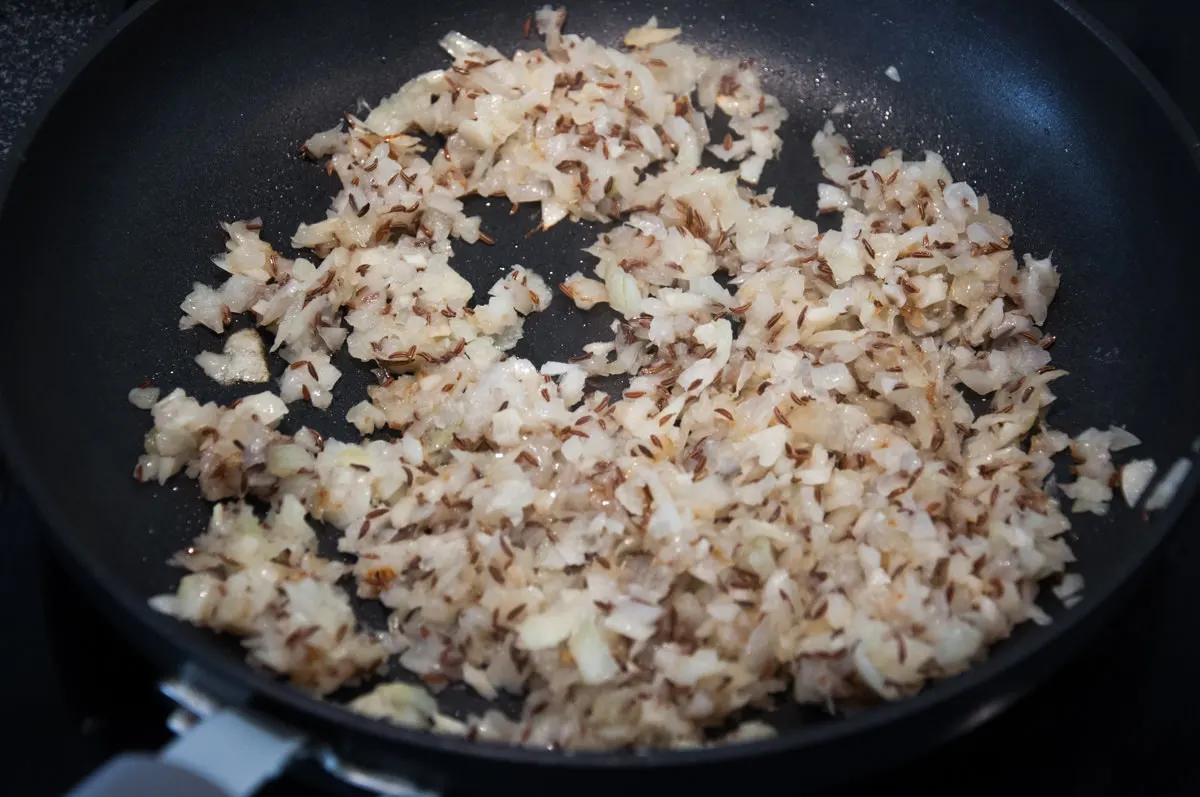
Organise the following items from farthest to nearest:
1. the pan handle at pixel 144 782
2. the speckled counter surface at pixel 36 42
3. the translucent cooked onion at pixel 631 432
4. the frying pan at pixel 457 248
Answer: the speckled counter surface at pixel 36 42, the translucent cooked onion at pixel 631 432, the frying pan at pixel 457 248, the pan handle at pixel 144 782

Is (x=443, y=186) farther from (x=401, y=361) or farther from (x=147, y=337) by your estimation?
(x=147, y=337)

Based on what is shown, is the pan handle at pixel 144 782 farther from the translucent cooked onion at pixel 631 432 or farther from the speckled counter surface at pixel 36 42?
the speckled counter surface at pixel 36 42

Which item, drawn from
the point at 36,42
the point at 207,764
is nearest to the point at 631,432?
the point at 207,764

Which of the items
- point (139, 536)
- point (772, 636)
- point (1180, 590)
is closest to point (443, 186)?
point (139, 536)

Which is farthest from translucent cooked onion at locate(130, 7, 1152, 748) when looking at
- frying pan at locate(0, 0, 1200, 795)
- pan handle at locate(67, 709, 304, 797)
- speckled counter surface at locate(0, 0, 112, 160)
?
speckled counter surface at locate(0, 0, 112, 160)

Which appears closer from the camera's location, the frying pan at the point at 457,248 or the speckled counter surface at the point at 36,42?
the frying pan at the point at 457,248

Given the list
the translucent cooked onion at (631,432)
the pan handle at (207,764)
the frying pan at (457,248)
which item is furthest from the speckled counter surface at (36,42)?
the pan handle at (207,764)

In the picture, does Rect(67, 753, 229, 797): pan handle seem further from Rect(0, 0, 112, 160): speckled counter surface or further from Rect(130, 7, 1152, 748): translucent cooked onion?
Rect(0, 0, 112, 160): speckled counter surface
